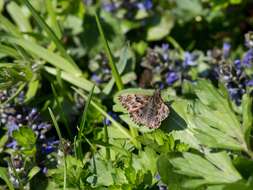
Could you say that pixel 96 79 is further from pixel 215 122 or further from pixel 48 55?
pixel 215 122

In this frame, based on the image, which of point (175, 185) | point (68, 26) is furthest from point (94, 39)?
point (175, 185)

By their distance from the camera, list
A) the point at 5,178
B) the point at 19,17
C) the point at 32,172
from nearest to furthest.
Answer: the point at 5,178 < the point at 32,172 < the point at 19,17

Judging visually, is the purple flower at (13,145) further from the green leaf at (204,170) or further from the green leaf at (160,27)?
the green leaf at (160,27)

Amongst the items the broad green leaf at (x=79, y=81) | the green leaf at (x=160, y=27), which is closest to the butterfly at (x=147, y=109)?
the broad green leaf at (x=79, y=81)

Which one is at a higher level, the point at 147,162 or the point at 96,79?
the point at 147,162

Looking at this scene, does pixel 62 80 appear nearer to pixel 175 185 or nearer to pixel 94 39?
pixel 94 39

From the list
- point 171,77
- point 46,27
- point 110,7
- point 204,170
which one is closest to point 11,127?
point 46,27

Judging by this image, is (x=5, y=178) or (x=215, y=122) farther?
(x=5, y=178)
